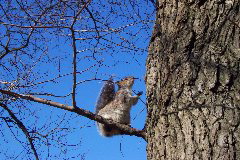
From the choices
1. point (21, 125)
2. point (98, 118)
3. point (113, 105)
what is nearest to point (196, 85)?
point (98, 118)

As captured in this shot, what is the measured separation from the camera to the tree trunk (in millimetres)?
1590

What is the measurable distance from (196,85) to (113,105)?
3445mm

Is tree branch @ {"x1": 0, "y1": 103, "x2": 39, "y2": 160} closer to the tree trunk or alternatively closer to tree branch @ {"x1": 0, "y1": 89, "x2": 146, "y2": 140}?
tree branch @ {"x1": 0, "y1": 89, "x2": 146, "y2": 140}

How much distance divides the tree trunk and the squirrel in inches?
119

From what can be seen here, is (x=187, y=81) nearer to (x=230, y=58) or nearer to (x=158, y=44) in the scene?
(x=230, y=58)

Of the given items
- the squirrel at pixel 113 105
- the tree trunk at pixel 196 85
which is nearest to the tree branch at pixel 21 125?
the squirrel at pixel 113 105

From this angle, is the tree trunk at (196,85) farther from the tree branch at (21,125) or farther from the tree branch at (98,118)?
the tree branch at (21,125)

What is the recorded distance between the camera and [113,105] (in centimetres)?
511

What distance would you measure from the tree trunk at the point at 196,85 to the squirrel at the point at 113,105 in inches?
119

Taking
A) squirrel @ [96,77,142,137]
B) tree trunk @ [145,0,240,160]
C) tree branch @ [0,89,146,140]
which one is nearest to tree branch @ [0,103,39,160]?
tree branch @ [0,89,146,140]

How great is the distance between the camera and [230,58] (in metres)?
1.70

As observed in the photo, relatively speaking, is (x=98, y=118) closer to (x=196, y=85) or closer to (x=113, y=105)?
(x=196, y=85)

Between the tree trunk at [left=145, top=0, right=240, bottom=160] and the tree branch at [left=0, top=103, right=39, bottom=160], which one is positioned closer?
the tree trunk at [left=145, top=0, right=240, bottom=160]

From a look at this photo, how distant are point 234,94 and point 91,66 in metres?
1.99
